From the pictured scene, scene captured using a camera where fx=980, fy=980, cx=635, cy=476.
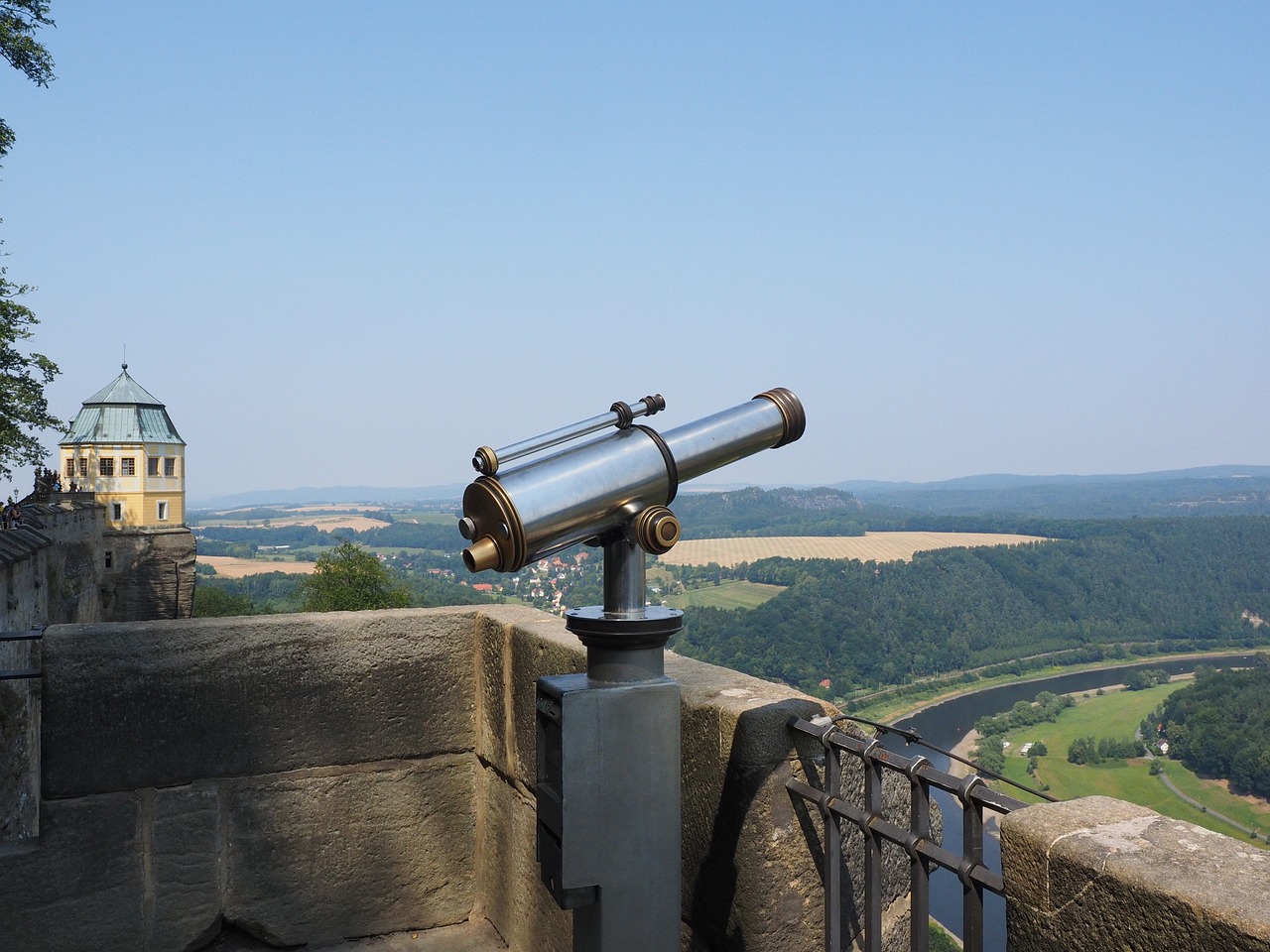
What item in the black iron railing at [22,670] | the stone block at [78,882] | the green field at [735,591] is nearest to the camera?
the black iron railing at [22,670]

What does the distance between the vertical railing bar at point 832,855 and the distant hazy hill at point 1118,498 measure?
4349 cm

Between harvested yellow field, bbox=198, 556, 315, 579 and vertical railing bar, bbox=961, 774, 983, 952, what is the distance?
75.5 metres

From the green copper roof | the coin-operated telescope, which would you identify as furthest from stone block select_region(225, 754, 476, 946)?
the green copper roof

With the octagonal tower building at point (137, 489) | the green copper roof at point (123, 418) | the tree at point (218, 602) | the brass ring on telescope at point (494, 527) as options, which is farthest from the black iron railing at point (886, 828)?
the green copper roof at point (123, 418)

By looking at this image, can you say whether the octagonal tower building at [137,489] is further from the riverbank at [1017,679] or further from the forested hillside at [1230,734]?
the forested hillside at [1230,734]

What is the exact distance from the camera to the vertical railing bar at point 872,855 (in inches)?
70.4

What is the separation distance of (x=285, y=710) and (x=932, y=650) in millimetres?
18206

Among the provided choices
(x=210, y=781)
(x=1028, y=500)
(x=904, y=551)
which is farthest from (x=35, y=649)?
(x=1028, y=500)

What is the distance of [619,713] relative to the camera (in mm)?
1842

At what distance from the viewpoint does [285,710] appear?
301 cm

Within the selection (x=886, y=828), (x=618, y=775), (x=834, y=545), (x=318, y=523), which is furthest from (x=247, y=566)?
(x=886, y=828)

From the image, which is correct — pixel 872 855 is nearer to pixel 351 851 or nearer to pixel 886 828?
pixel 886 828

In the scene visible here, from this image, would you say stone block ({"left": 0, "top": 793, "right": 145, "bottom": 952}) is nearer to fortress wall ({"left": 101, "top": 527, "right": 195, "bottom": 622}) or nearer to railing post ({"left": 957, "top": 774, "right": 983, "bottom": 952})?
railing post ({"left": 957, "top": 774, "right": 983, "bottom": 952})

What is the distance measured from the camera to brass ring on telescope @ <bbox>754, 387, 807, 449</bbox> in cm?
201
